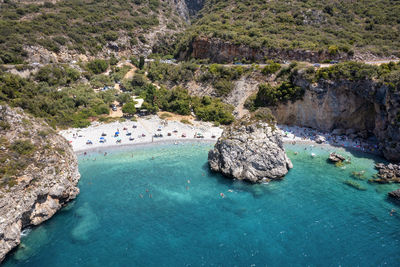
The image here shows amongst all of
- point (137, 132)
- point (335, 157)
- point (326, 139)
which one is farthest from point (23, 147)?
point (326, 139)

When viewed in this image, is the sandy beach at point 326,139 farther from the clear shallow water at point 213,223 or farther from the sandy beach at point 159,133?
the clear shallow water at point 213,223

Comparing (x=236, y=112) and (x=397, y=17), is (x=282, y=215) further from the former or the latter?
(x=397, y=17)

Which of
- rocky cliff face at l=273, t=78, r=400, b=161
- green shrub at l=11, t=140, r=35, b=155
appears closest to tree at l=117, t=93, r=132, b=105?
green shrub at l=11, t=140, r=35, b=155

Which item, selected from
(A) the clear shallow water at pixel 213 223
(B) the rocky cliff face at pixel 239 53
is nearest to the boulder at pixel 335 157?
(A) the clear shallow water at pixel 213 223

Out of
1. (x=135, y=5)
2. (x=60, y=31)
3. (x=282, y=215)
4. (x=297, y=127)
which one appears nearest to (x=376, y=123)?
(x=297, y=127)

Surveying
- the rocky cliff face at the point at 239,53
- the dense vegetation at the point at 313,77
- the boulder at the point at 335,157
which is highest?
the rocky cliff face at the point at 239,53

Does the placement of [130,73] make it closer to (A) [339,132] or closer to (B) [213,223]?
(A) [339,132]
